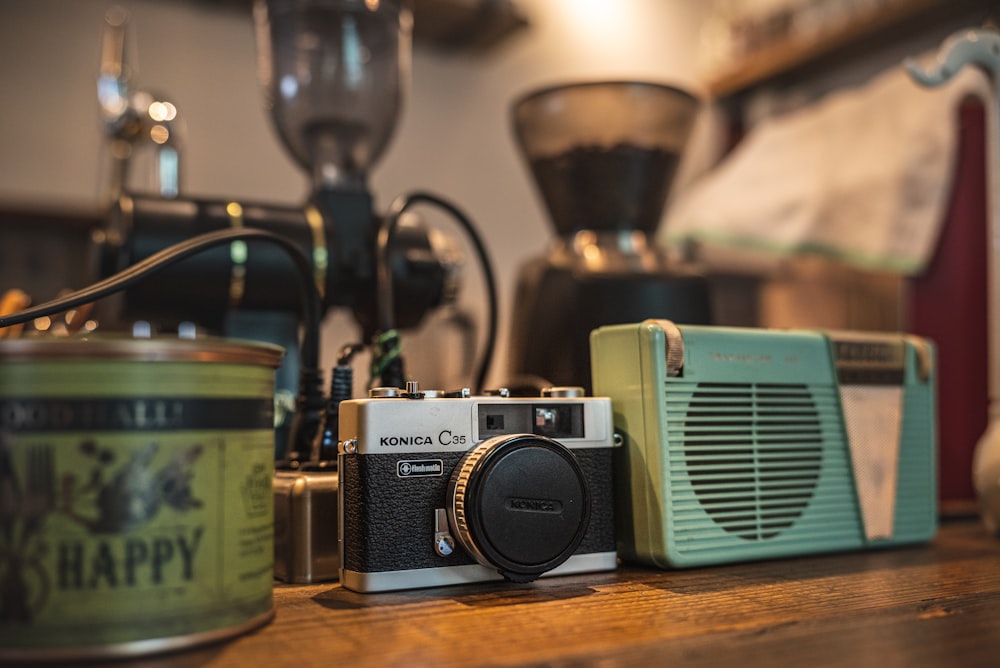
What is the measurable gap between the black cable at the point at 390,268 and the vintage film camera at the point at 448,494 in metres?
0.14

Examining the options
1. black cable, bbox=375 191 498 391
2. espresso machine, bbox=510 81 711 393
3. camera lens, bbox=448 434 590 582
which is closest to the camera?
camera lens, bbox=448 434 590 582

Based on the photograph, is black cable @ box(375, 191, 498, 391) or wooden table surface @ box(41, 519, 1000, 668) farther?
black cable @ box(375, 191, 498, 391)

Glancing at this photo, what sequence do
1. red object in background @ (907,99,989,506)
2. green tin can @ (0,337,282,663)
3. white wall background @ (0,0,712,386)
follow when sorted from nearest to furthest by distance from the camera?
green tin can @ (0,337,282,663), red object in background @ (907,99,989,506), white wall background @ (0,0,712,386)

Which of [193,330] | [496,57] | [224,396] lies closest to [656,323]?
[224,396]

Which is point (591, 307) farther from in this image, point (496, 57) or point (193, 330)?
point (496, 57)

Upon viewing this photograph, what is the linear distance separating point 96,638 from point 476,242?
460 millimetres

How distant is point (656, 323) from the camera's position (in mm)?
584

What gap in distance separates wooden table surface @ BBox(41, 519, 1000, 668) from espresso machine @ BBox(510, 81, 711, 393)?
10.0 inches

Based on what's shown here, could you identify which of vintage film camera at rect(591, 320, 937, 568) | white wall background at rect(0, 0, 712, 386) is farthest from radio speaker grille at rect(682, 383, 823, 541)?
white wall background at rect(0, 0, 712, 386)

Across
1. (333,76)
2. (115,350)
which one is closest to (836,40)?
(333,76)

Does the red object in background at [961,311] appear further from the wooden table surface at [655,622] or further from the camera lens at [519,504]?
the camera lens at [519,504]

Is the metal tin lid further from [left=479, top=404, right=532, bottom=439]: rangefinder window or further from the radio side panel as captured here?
the radio side panel

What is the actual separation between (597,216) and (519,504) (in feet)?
1.67

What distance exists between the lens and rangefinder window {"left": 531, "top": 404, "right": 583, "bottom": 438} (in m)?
0.56
